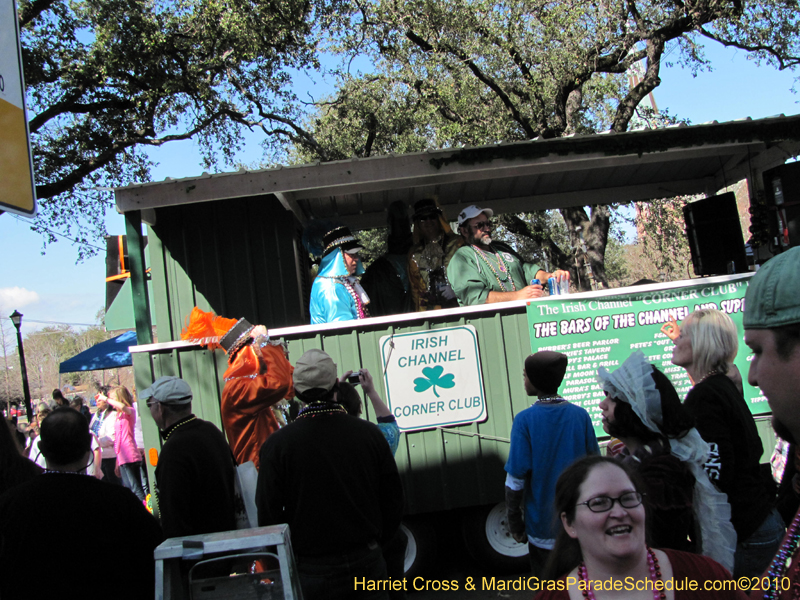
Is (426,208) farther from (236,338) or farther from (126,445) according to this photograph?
(126,445)

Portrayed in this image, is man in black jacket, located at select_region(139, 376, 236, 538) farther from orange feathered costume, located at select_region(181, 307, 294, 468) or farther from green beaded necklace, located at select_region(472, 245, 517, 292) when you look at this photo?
green beaded necklace, located at select_region(472, 245, 517, 292)

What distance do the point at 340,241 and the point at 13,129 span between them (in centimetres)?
381

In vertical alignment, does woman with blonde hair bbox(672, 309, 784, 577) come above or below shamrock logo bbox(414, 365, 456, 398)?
below

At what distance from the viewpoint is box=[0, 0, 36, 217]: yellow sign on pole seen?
6.05ft

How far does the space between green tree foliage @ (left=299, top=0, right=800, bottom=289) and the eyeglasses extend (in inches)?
471

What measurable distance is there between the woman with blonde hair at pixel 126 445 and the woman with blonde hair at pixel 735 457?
26.8 ft

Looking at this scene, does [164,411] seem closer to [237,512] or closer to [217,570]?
[237,512]

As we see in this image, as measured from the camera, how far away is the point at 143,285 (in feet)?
17.6

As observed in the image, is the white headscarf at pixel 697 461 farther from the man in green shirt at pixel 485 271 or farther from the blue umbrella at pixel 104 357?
the blue umbrella at pixel 104 357

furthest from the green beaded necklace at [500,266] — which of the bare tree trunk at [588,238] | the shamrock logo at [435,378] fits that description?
the bare tree trunk at [588,238]

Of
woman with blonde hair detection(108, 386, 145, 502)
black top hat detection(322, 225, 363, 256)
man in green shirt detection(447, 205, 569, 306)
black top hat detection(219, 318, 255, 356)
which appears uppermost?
black top hat detection(322, 225, 363, 256)

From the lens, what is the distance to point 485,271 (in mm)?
5660

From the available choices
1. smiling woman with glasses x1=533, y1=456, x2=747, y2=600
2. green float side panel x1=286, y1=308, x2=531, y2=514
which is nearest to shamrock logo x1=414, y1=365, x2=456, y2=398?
green float side panel x1=286, y1=308, x2=531, y2=514

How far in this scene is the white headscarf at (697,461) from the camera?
2.56m
